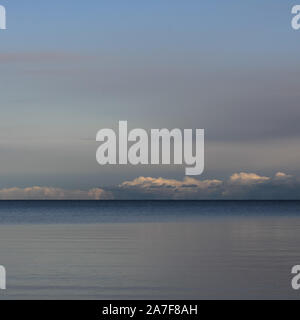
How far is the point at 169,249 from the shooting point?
2994 centimetres

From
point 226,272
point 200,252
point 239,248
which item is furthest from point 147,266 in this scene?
point 239,248

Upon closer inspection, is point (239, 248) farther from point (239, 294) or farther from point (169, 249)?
point (239, 294)

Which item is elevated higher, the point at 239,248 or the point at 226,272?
the point at 239,248

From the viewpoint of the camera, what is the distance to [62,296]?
18.8m

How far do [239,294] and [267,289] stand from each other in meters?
1.12

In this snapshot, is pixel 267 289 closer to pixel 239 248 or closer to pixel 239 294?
pixel 239 294

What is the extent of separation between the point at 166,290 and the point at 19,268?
21.1ft

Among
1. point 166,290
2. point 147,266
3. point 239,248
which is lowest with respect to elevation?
point 166,290

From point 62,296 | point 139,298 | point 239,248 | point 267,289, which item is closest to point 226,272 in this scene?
point 267,289

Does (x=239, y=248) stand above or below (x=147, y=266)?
above
